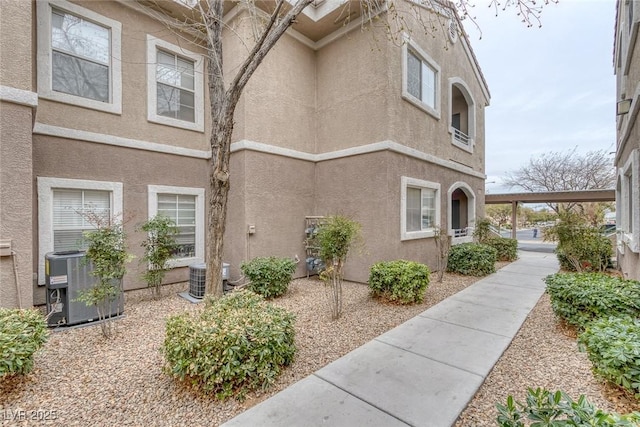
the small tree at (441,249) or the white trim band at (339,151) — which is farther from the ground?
the white trim band at (339,151)

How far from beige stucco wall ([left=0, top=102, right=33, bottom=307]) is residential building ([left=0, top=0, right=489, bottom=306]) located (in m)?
0.03

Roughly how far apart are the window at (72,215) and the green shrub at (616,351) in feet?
26.8

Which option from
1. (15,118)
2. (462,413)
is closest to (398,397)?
(462,413)

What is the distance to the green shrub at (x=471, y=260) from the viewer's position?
896 cm

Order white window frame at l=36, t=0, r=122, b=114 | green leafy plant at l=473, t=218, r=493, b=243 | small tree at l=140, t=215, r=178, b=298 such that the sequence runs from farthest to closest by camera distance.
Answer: green leafy plant at l=473, t=218, r=493, b=243
small tree at l=140, t=215, r=178, b=298
white window frame at l=36, t=0, r=122, b=114

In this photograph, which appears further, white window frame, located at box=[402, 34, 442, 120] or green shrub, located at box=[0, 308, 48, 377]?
white window frame, located at box=[402, 34, 442, 120]

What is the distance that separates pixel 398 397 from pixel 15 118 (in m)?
6.87

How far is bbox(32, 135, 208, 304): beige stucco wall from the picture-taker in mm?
5832

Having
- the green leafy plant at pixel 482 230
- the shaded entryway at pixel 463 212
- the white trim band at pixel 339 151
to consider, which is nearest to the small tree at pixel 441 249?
the white trim band at pixel 339 151

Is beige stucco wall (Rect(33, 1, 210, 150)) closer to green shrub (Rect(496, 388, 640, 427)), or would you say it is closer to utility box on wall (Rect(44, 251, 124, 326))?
utility box on wall (Rect(44, 251, 124, 326))

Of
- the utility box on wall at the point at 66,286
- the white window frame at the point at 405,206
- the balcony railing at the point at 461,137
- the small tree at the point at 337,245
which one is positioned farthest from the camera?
the balcony railing at the point at 461,137

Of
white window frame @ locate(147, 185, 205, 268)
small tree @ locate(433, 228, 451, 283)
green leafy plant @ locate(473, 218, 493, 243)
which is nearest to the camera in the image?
white window frame @ locate(147, 185, 205, 268)

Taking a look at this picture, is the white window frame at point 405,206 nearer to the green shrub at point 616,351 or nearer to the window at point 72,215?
the green shrub at point 616,351

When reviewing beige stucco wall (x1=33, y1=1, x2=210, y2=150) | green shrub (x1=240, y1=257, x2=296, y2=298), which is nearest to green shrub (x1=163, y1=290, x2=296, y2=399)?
green shrub (x1=240, y1=257, x2=296, y2=298)
